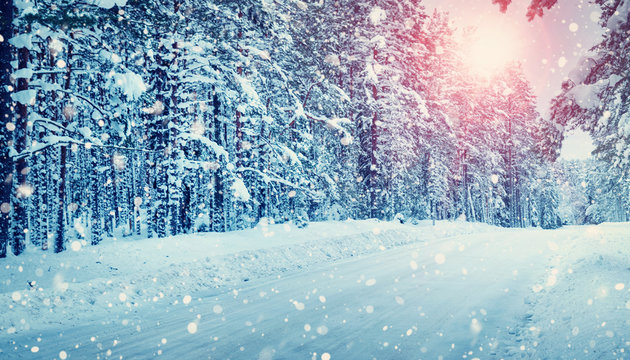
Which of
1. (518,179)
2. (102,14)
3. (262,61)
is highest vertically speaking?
(262,61)

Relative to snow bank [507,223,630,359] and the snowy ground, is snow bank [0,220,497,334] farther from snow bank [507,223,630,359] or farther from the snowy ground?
snow bank [507,223,630,359]

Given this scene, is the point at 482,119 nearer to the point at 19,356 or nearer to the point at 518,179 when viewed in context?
the point at 518,179

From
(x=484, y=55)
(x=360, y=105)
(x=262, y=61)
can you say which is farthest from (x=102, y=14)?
(x=484, y=55)

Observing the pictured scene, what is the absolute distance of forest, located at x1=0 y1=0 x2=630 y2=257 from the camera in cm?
1043

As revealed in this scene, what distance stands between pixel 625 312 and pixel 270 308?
5.44 metres

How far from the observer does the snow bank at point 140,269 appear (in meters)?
6.72

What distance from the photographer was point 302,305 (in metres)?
6.74

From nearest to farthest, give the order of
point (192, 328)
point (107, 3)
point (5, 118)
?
point (192, 328) < point (5, 118) < point (107, 3)

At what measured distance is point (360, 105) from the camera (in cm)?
2425

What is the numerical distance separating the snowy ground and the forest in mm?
3571

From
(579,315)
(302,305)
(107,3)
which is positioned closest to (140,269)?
(302,305)

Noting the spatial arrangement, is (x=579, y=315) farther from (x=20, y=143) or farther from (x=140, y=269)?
(x=20, y=143)

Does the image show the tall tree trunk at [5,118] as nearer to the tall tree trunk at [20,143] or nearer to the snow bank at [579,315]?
the tall tree trunk at [20,143]

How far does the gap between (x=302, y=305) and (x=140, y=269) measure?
484 centimetres
